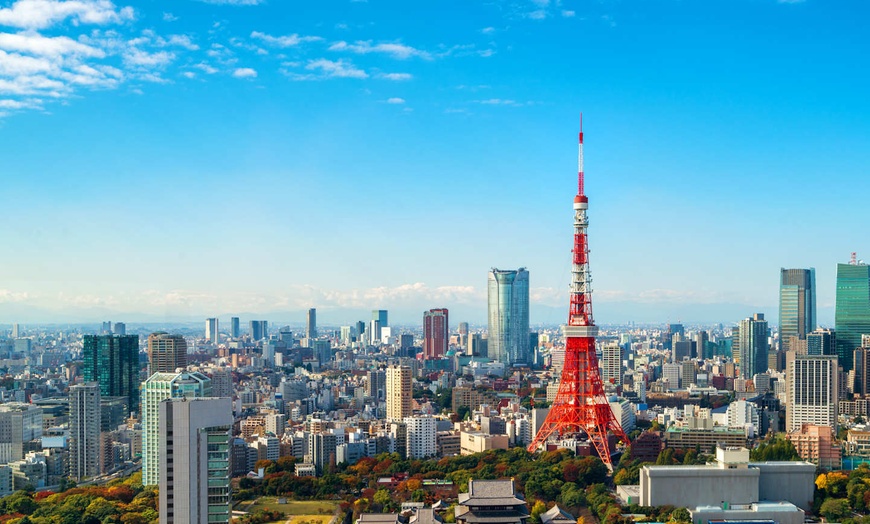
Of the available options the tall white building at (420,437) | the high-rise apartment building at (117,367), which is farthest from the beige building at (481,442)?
the high-rise apartment building at (117,367)

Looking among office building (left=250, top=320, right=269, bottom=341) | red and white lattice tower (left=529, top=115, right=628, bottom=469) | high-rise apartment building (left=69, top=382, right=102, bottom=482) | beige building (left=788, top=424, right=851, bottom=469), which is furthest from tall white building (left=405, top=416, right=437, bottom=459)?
office building (left=250, top=320, right=269, bottom=341)

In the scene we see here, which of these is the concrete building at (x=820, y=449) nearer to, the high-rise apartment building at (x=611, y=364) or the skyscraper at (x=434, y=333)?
the high-rise apartment building at (x=611, y=364)

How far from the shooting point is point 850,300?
33969mm

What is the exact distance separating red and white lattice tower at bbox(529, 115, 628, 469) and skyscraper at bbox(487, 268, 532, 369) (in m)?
30.2

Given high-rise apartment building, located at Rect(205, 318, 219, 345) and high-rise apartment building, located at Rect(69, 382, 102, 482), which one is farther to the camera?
high-rise apartment building, located at Rect(205, 318, 219, 345)

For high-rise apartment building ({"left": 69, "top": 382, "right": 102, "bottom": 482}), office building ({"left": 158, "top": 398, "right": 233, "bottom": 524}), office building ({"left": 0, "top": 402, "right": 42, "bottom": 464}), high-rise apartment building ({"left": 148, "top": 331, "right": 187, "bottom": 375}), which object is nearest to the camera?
office building ({"left": 158, "top": 398, "right": 233, "bottom": 524})

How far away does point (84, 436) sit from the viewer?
18078mm

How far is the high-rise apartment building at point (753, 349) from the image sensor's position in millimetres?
37531

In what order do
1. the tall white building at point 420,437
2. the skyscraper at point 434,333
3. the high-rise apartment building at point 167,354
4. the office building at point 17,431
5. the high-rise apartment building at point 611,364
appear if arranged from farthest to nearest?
1. the skyscraper at point 434,333
2. the high-rise apartment building at point 611,364
3. the high-rise apartment building at point 167,354
4. the tall white building at point 420,437
5. the office building at point 17,431

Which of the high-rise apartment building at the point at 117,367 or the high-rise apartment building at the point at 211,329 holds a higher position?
the high-rise apartment building at the point at 117,367

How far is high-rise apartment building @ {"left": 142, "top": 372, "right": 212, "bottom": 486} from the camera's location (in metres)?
12.8

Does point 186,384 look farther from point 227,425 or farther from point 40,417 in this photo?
point 40,417

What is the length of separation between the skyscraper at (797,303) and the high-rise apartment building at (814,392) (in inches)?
666

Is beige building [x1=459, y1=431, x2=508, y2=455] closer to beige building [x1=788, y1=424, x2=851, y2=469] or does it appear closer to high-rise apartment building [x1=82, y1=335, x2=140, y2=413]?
beige building [x1=788, y1=424, x2=851, y2=469]
